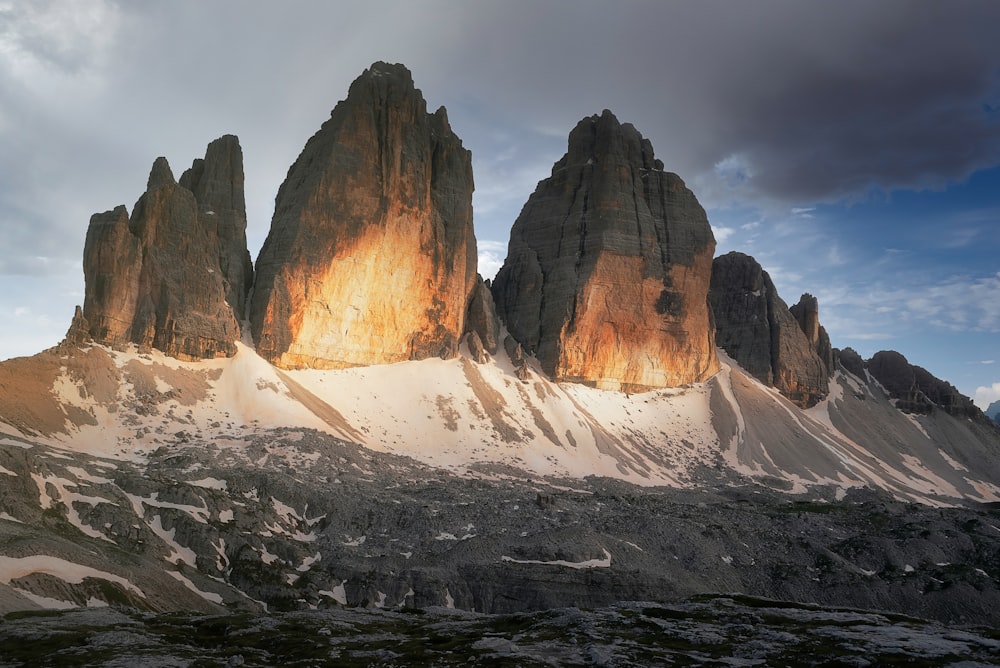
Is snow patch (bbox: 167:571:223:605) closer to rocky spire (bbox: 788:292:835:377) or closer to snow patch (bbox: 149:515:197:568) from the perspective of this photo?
snow patch (bbox: 149:515:197:568)

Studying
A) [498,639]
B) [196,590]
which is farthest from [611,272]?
[498,639]

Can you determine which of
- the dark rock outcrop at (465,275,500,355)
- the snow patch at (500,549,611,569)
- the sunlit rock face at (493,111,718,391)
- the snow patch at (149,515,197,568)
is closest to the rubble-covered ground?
the snow patch at (149,515,197,568)

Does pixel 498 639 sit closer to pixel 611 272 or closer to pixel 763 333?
pixel 611 272

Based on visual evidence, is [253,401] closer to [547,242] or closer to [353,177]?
[353,177]

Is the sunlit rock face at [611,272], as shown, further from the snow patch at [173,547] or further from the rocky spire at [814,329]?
the snow patch at [173,547]

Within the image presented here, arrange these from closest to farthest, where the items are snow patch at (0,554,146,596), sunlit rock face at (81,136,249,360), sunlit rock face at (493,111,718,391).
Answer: snow patch at (0,554,146,596) < sunlit rock face at (81,136,249,360) < sunlit rock face at (493,111,718,391)

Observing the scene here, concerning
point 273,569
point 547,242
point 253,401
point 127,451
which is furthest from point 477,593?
point 547,242
